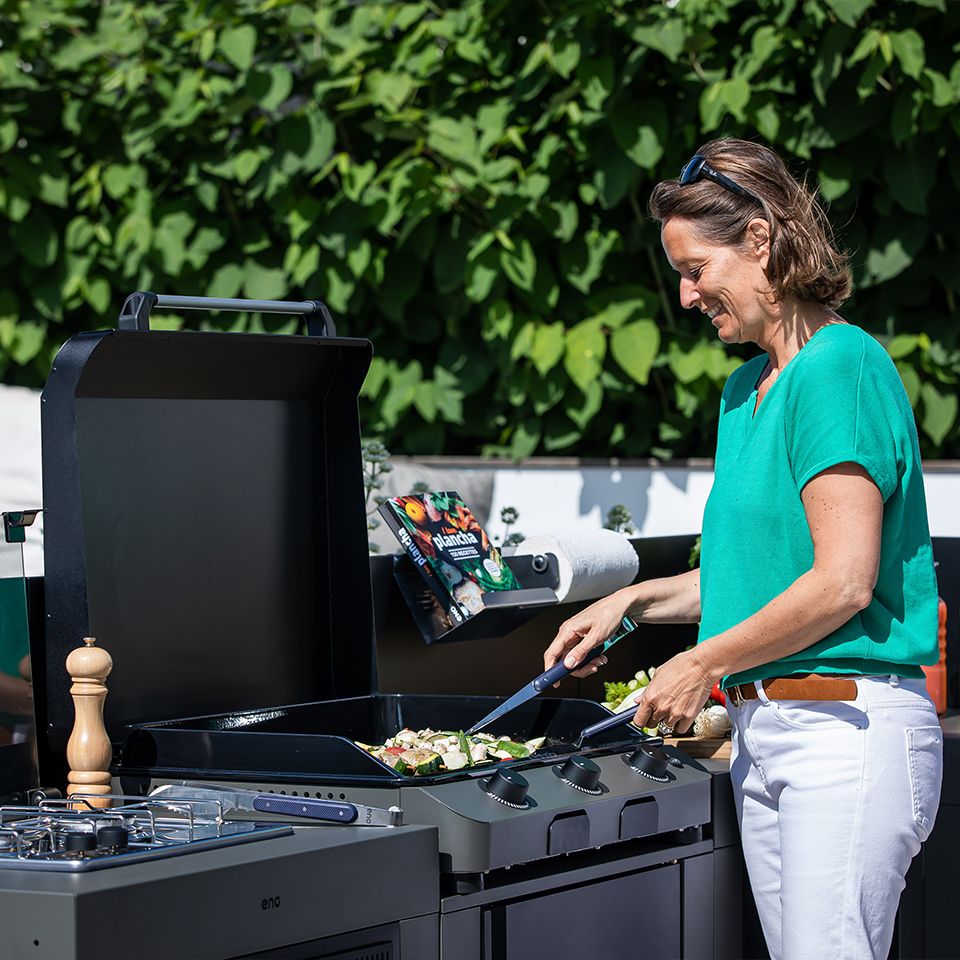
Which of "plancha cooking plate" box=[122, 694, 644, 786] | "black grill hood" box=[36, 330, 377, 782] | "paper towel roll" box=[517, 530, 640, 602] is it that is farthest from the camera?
"paper towel roll" box=[517, 530, 640, 602]

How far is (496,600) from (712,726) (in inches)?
14.3

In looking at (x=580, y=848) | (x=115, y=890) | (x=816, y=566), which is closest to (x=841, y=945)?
(x=580, y=848)

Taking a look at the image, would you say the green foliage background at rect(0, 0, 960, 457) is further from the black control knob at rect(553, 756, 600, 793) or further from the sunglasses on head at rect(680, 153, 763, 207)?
the black control knob at rect(553, 756, 600, 793)

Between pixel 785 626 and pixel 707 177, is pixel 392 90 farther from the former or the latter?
pixel 785 626

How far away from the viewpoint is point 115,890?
4.05 ft

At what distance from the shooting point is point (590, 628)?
183cm

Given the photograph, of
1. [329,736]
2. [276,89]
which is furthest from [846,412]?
[276,89]

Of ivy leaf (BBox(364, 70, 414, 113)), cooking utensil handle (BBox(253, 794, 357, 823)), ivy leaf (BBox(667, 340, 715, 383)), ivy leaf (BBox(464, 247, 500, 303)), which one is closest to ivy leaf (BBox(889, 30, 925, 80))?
ivy leaf (BBox(667, 340, 715, 383))

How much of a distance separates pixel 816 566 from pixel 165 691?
84 centimetres

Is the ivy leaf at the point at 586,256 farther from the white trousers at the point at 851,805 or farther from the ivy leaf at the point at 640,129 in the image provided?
the white trousers at the point at 851,805

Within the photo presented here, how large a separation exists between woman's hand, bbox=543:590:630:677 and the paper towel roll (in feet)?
1.53

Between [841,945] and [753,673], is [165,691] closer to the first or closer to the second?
[753,673]

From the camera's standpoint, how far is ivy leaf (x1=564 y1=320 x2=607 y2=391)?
12.8 ft

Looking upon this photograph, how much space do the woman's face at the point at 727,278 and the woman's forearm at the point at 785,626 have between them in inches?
11.7
